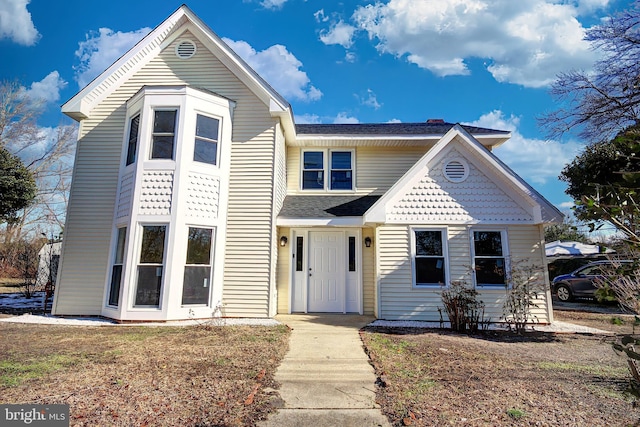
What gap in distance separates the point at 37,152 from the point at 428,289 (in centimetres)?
3046

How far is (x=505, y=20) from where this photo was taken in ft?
34.7

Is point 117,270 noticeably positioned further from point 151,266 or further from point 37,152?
point 37,152

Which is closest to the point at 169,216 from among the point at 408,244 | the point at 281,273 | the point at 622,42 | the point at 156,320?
the point at 156,320

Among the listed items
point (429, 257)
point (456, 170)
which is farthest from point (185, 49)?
point (429, 257)

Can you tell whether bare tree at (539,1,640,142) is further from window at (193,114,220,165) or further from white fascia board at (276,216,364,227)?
window at (193,114,220,165)

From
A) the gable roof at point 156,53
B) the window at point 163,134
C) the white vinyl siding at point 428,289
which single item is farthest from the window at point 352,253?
the window at point 163,134

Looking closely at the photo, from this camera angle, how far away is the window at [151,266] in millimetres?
7637

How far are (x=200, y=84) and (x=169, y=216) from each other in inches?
163

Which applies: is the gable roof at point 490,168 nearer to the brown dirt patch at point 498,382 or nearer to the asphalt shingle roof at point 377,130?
the asphalt shingle roof at point 377,130

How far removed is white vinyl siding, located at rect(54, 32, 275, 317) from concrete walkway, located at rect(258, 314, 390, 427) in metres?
2.26

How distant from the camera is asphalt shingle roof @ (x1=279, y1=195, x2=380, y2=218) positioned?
916 cm

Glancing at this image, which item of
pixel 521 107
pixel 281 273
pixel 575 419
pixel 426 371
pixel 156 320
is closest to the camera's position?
pixel 575 419

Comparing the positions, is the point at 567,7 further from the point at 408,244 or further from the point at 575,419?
the point at 575,419

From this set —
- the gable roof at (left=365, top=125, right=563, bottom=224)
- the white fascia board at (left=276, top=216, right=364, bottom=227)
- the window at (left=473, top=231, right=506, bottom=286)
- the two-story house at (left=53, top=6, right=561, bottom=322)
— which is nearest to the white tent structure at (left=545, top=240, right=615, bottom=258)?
the gable roof at (left=365, top=125, right=563, bottom=224)
